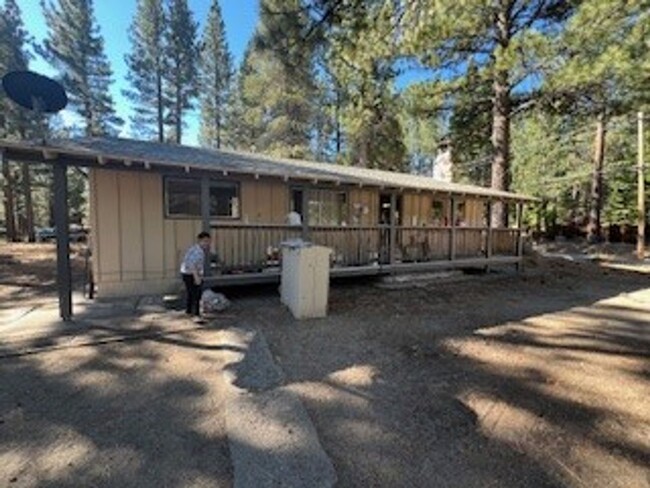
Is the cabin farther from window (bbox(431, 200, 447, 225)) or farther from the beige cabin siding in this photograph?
window (bbox(431, 200, 447, 225))

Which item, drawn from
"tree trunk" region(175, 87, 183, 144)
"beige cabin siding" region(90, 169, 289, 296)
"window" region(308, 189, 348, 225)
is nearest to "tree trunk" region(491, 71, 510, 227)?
"window" region(308, 189, 348, 225)

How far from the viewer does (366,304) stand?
26.9 feet

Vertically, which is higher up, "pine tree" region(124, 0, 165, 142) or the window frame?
"pine tree" region(124, 0, 165, 142)

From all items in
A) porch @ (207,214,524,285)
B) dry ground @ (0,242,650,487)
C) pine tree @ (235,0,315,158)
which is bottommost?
dry ground @ (0,242,650,487)

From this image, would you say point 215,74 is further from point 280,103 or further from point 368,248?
point 368,248

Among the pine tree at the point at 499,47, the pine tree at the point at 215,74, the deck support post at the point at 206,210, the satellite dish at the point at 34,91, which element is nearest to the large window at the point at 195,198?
the deck support post at the point at 206,210

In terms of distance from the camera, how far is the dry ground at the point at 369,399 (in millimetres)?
2939

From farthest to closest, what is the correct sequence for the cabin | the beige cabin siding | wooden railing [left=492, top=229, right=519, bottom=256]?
wooden railing [left=492, top=229, right=519, bottom=256]
the beige cabin siding
the cabin

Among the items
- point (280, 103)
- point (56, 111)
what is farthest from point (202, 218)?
point (280, 103)

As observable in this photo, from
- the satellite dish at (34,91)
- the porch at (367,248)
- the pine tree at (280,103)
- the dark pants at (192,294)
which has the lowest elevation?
the dark pants at (192,294)

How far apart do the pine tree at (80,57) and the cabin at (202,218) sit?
76.7 ft

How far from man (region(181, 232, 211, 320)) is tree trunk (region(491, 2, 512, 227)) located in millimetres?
11071

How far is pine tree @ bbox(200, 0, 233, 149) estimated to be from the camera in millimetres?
32875

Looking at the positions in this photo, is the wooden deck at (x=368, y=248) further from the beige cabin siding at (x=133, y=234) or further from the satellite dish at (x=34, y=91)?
the satellite dish at (x=34, y=91)
